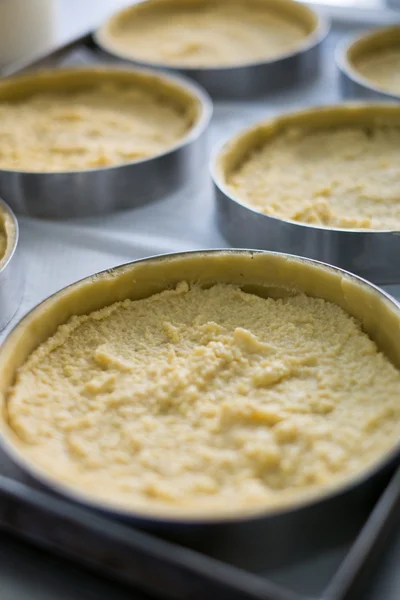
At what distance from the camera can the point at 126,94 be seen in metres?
2.05

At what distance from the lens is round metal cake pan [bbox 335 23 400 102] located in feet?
6.37

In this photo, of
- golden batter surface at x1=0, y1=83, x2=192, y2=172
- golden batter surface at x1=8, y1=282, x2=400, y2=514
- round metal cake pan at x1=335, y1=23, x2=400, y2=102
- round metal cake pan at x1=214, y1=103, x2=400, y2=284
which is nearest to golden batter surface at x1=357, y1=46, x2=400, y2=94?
round metal cake pan at x1=335, y1=23, x2=400, y2=102

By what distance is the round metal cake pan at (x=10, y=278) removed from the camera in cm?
138

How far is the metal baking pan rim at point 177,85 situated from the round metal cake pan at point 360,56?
0.35m

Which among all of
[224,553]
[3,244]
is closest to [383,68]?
[3,244]

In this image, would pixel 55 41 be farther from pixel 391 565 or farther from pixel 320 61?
pixel 391 565

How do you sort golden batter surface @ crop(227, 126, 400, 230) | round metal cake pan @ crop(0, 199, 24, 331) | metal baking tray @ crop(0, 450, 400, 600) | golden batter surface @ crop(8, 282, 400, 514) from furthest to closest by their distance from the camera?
golden batter surface @ crop(227, 126, 400, 230)
round metal cake pan @ crop(0, 199, 24, 331)
golden batter surface @ crop(8, 282, 400, 514)
metal baking tray @ crop(0, 450, 400, 600)

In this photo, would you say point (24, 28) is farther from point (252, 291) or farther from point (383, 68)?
point (252, 291)

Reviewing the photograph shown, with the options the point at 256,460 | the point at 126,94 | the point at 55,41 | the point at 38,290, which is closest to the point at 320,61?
the point at 126,94

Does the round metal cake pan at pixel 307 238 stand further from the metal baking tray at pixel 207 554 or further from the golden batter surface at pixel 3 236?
the metal baking tray at pixel 207 554

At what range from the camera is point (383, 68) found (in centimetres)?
218

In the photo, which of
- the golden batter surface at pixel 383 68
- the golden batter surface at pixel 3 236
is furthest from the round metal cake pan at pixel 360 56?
the golden batter surface at pixel 3 236

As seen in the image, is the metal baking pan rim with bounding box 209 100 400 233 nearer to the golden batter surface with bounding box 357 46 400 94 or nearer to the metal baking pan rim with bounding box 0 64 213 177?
the metal baking pan rim with bounding box 0 64 213 177

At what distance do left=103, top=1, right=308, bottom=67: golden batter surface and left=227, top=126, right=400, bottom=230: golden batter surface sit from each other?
1.62ft
